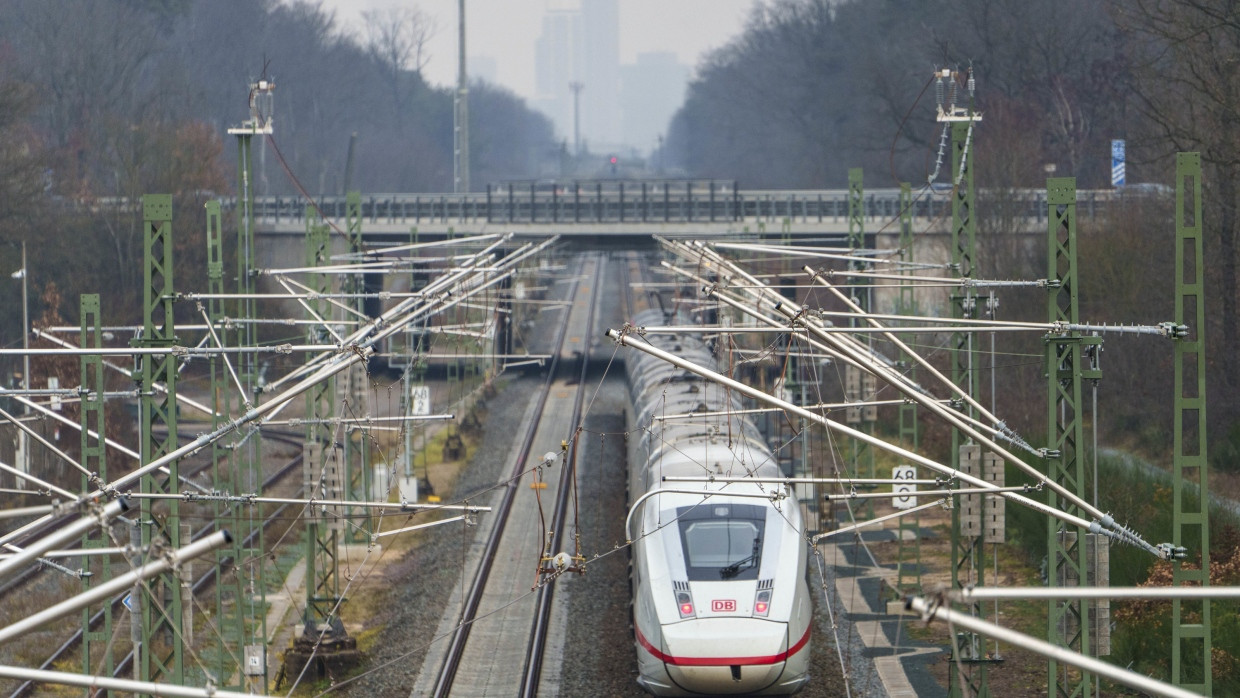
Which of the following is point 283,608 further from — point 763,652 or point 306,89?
point 306,89

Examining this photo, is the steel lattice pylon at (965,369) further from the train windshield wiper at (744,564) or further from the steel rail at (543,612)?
the steel rail at (543,612)

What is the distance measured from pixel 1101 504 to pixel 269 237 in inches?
1696

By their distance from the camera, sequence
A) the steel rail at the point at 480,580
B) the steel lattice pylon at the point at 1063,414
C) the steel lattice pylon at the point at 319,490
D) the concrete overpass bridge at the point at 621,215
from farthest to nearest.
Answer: the concrete overpass bridge at the point at 621,215
the steel lattice pylon at the point at 319,490
the steel rail at the point at 480,580
the steel lattice pylon at the point at 1063,414

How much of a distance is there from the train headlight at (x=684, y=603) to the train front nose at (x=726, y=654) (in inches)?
5.9

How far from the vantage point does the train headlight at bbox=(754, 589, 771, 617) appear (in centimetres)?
1609

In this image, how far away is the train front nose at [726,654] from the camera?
15.8 meters

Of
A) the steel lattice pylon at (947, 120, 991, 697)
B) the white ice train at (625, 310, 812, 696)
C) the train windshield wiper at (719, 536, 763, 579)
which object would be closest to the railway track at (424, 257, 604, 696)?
the white ice train at (625, 310, 812, 696)

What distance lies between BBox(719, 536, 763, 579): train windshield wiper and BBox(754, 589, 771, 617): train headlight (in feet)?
1.29

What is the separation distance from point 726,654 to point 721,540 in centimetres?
169

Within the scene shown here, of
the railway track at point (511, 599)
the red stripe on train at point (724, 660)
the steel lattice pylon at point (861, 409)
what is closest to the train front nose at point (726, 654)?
the red stripe on train at point (724, 660)

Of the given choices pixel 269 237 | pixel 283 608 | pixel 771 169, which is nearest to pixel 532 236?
pixel 269 237

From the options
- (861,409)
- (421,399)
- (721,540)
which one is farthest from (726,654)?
(421,399)

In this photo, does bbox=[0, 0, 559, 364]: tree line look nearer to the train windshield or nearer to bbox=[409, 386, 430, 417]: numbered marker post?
bbox=[409, 386, 430, 417]: numbered marker post

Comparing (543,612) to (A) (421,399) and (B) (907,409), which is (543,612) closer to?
(A) (421,399)
